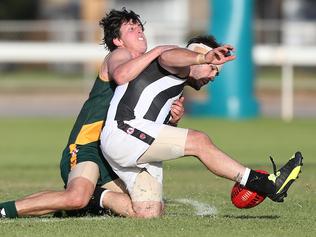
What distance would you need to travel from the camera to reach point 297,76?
3195 centimetres

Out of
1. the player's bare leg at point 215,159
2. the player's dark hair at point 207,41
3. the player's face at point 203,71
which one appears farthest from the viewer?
the player's dark hair at point 207,41

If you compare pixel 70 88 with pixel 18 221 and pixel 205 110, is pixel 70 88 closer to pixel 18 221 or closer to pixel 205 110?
pixel 205 110

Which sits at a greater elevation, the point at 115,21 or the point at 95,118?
the point at 115,21

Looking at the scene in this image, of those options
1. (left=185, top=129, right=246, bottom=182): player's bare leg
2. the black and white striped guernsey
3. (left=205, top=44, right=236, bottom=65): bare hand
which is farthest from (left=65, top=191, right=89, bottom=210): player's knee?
(left=205, top=44, right=236, bottom=65): bare hand

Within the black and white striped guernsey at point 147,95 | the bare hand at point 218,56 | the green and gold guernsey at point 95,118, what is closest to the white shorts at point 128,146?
the black and white striped guernsey at point 147,95

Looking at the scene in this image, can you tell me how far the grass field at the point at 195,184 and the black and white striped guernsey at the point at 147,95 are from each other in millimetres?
864

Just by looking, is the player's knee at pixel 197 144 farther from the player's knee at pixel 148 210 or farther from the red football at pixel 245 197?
the player's knee at pixel 148 210

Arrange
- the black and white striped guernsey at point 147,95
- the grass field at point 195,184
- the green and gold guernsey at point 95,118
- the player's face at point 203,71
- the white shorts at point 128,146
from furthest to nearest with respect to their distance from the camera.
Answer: the green and gold guernsey at point 95,118 → the player's face at point 203,71 → the black and white striped guernsey at point 147,95 → the white shorts at point 128,146 → the grass field at point 195,184

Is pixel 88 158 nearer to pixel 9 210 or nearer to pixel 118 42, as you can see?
pixel 9 210

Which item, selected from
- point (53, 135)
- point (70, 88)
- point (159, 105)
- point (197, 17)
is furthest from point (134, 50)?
point (197, 17)

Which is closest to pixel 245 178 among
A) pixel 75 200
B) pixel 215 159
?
pixel 215 159

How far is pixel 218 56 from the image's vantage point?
838cm

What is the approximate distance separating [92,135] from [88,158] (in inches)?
10.6

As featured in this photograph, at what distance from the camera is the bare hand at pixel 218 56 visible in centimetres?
838
